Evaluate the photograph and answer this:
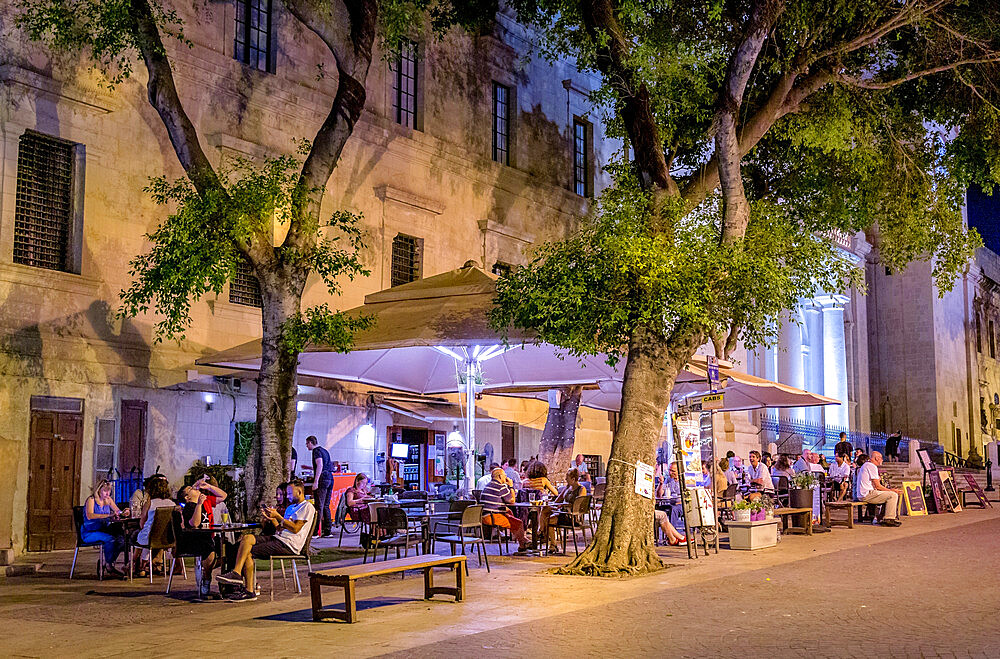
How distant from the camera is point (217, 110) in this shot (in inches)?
794

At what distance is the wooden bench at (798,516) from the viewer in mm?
19922

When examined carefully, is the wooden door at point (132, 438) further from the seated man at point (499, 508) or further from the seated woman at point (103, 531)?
the seated man at point (499, 508)

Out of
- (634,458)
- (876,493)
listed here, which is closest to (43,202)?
(634,458)

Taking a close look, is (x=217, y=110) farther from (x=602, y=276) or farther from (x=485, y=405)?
(x=602, y=276)

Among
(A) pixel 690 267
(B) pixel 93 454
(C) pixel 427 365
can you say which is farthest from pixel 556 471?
(A) pixel 690 267

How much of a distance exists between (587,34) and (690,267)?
429cm

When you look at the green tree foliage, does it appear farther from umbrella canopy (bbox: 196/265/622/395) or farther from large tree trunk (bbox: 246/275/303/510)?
large tree trunk (bbox: 246/275/303/510)

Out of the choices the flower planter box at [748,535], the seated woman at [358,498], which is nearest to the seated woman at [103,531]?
the seated woman at [358,498]

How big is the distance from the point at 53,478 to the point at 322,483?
4.40 metres

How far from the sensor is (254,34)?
21422 mm

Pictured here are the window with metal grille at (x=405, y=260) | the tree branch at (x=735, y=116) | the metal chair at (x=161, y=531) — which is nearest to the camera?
the metal chair at (x=161, y=531)

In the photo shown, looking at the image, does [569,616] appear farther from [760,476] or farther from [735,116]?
[760,476]

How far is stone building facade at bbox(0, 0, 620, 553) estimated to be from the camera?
17125 millimetres

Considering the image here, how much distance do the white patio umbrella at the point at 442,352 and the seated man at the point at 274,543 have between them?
3597 mm
